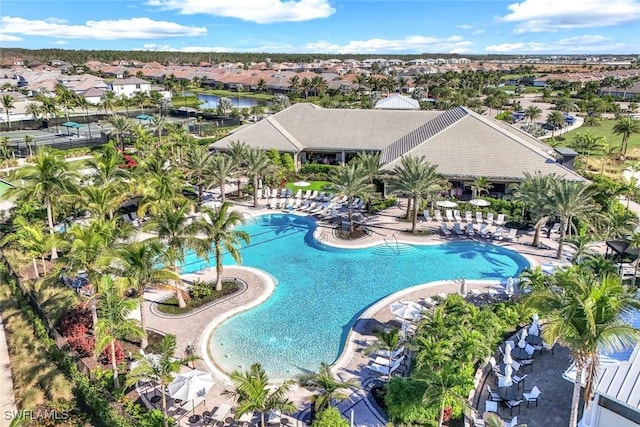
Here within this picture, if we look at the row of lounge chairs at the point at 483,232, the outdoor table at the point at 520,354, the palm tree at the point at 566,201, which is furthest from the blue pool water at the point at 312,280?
the outdoor table at the point at 520,354

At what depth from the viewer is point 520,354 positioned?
17484 mm

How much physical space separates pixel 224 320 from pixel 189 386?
20.6 feet

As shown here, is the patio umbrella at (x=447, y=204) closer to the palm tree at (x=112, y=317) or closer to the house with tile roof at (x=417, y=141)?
the house with tile roof at (x=417, y=141)

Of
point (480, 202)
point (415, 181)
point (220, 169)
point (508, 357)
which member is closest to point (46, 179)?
point (220, 169)

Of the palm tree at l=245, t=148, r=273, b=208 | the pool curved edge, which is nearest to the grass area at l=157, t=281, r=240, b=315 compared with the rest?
the pool curved edge

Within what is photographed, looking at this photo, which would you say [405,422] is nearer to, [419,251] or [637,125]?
[419,251]

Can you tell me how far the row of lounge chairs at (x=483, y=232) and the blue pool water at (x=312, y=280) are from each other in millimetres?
1306

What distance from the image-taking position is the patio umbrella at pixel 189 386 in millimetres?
14641

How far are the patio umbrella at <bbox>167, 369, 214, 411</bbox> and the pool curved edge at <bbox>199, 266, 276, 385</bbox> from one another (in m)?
1.79

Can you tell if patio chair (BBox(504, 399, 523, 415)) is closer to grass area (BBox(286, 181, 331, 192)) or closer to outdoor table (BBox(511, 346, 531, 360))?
outdoor table (BBox(511, 346, 531, 360))

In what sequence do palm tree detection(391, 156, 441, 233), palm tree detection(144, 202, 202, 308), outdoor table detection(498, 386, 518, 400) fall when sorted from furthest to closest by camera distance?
palm tree detection(391, 156, 441, 233) < palm tree detection(144, 202, 202, 308) < outdoor table detection(498, 386, 518, 400)

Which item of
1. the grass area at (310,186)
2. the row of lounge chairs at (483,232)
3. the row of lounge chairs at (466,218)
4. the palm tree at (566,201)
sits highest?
the palm tree at (566,201)

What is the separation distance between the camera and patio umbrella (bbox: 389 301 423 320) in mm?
19562

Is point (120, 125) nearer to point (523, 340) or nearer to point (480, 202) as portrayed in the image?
point (480, 202)
